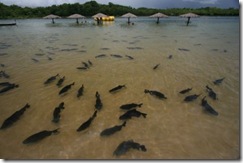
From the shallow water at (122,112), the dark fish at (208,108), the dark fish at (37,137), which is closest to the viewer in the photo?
the shallow water at (122,112)

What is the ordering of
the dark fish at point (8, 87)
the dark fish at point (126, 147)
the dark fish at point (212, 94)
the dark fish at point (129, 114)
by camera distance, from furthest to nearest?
the dark fish at point (8, 87) → the dark fish at point (212, 94) → the dark fish at point (129, 114) → the dark fish at point (126, 147)

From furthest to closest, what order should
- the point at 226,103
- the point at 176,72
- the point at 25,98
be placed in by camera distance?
the point at 176,72
the point at 25,98
the point at 226,103

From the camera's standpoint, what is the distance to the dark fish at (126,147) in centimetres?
398

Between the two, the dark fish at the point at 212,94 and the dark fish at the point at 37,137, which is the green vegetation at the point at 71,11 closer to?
the dark fish at the point at 212,94

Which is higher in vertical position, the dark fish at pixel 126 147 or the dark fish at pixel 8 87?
the dark fish at pixel 126 147

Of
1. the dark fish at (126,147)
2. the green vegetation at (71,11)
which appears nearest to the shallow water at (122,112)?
the dark fish at (126,147)

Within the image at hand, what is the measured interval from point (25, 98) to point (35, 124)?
162cm

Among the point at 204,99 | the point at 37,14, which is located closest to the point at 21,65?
the point at 204,99

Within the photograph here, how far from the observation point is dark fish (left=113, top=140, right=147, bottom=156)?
398 centimetres

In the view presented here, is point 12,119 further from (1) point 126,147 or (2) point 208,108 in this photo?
(2) point 208,108

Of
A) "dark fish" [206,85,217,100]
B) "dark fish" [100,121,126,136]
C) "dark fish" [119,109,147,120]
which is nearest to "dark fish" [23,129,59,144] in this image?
"dark fish" [100,121,126,136]

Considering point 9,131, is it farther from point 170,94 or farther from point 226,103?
point 226,103

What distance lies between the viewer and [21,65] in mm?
9672

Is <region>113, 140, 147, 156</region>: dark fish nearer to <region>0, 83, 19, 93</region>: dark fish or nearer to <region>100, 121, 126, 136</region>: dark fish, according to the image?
<region>100, 121, 126, 136</region>: dark fish
